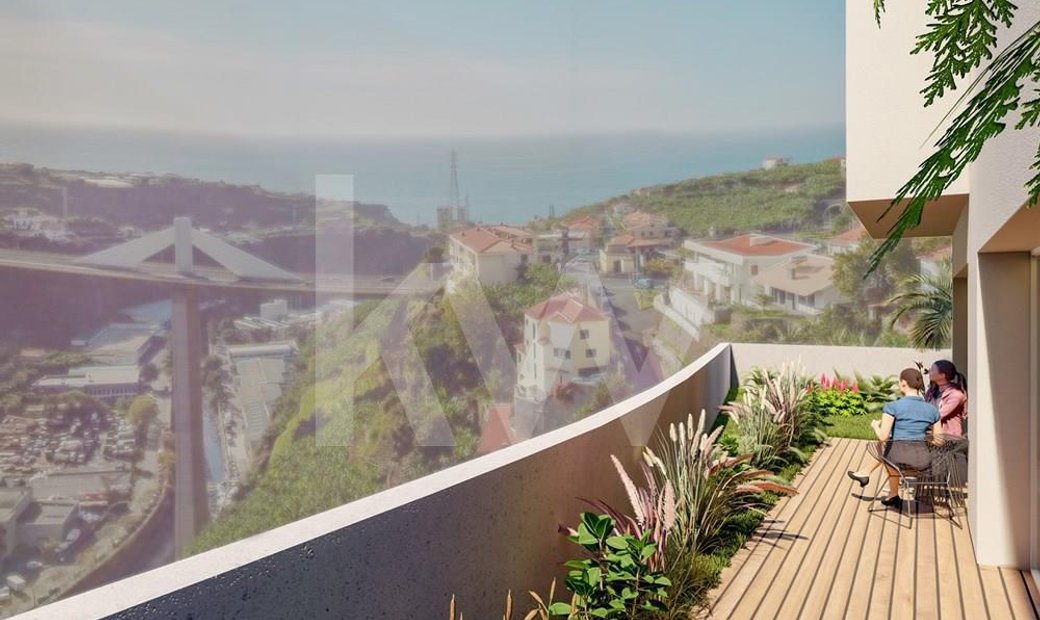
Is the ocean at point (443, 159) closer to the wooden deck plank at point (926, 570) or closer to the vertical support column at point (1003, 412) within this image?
the wooden deck plank at point (926, 570)

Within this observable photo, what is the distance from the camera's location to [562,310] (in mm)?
44625

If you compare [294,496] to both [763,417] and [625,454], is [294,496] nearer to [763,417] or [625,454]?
[763,417]

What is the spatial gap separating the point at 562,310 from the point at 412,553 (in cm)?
4156

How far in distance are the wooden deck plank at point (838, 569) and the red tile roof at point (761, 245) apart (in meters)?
39.3

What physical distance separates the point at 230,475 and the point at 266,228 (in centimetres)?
945

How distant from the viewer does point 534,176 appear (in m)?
50.9

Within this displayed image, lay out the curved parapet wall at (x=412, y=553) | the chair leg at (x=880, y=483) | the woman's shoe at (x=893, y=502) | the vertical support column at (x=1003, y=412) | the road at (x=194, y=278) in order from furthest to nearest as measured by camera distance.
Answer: the road at (x=194, y=278) → the chair leg at (x=880, y=483) → the woman's shoe at (x=893, y=502) → the vertical support column at (x=1003, y=412) → the curved parapet wall at (x=412, y=553)

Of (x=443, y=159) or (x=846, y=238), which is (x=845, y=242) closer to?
(x=846, y=238)

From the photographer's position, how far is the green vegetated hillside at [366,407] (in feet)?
115

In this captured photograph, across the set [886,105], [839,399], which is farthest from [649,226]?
[886,105]

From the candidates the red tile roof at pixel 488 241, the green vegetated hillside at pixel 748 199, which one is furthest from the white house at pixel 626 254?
the red tile roof at pixel 488 241

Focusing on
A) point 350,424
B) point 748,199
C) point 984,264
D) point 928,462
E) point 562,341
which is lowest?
point 350,424

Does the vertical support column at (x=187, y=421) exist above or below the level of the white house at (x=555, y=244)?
below

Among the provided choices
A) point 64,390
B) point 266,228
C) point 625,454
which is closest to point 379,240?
point 266,228
